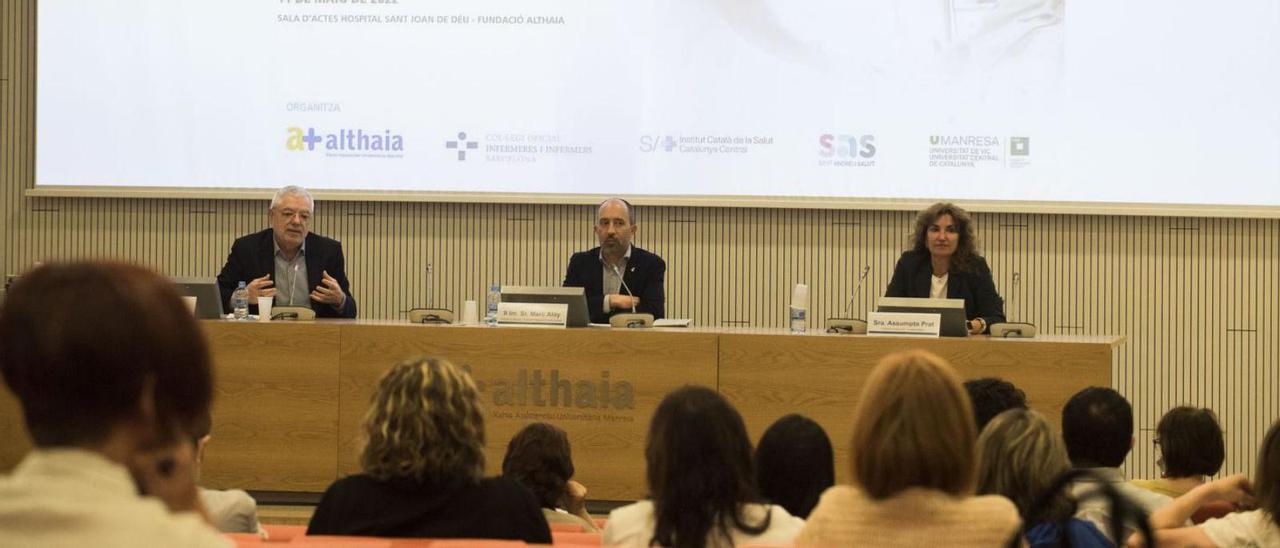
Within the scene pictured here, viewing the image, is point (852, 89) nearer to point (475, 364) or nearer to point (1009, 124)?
point (1009, 124)

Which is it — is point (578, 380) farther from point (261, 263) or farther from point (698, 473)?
point (698, 473)

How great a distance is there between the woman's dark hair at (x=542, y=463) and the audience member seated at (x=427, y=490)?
64 centimetres

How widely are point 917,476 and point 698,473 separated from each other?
500 mm

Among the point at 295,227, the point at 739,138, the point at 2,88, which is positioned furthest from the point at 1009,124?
the point at 2,88

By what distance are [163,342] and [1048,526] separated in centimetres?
185

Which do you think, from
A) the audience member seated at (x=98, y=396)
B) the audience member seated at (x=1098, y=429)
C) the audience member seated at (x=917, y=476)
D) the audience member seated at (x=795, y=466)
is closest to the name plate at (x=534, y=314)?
the audience member seated at (x=795, y=466)

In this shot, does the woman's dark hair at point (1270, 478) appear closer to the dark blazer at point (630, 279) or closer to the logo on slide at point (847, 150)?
the dark blazer at point (630, 279)

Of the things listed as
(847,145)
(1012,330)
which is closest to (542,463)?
(1012,330)

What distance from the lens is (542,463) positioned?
10.5 feet

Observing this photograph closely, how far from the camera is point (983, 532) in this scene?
6.59ft

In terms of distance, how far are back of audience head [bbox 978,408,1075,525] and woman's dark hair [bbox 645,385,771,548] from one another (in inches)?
19.5

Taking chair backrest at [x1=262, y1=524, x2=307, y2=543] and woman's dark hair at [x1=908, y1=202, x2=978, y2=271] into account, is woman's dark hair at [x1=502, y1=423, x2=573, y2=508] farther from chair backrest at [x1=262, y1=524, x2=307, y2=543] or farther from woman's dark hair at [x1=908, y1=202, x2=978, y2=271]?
woman's dark hair at [x1=908, y1=202, x2=978, y2=271]

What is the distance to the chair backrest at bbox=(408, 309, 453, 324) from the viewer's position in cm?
518

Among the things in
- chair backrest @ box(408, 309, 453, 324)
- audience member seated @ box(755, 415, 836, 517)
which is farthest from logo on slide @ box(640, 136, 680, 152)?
audience member seated @ box(755, 415, 836, 517)
